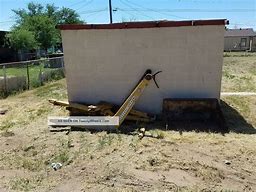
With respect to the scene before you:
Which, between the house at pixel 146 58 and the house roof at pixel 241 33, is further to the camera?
the house roof at pixel 241 33

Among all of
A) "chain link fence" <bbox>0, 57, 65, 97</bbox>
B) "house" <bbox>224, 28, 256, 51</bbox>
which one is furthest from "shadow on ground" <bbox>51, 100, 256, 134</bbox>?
"house" <bbox>224, 28, 256, 51</bbox>

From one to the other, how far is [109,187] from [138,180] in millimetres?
440

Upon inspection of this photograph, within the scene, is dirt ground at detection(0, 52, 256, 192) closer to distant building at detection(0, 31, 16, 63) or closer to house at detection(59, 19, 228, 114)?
house at detection(59, 19, 228, 114)

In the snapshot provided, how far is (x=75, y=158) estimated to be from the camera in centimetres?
547

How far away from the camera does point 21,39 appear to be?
32.8 m

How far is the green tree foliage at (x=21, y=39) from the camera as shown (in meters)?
32.8

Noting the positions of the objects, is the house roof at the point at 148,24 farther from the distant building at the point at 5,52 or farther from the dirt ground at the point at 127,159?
the distant building at the point at 5,52

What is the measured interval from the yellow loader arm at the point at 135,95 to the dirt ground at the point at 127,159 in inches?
19.2

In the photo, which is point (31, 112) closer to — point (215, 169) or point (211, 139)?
point (211, 139)

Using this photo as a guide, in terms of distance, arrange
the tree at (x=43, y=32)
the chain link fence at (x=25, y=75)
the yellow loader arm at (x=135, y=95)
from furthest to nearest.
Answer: the tree at (x=43, y=32)
the chain link fence at (x=25, y=75)
the yellow loader arm at (x=135, y=95)

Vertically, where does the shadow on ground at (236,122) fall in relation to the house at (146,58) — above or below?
below

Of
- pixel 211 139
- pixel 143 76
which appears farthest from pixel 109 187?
pixel 143 76

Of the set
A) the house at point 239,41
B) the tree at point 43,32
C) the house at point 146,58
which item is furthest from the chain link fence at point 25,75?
the house at point 239,41

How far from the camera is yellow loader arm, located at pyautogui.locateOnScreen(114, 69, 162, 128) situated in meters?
7.42
